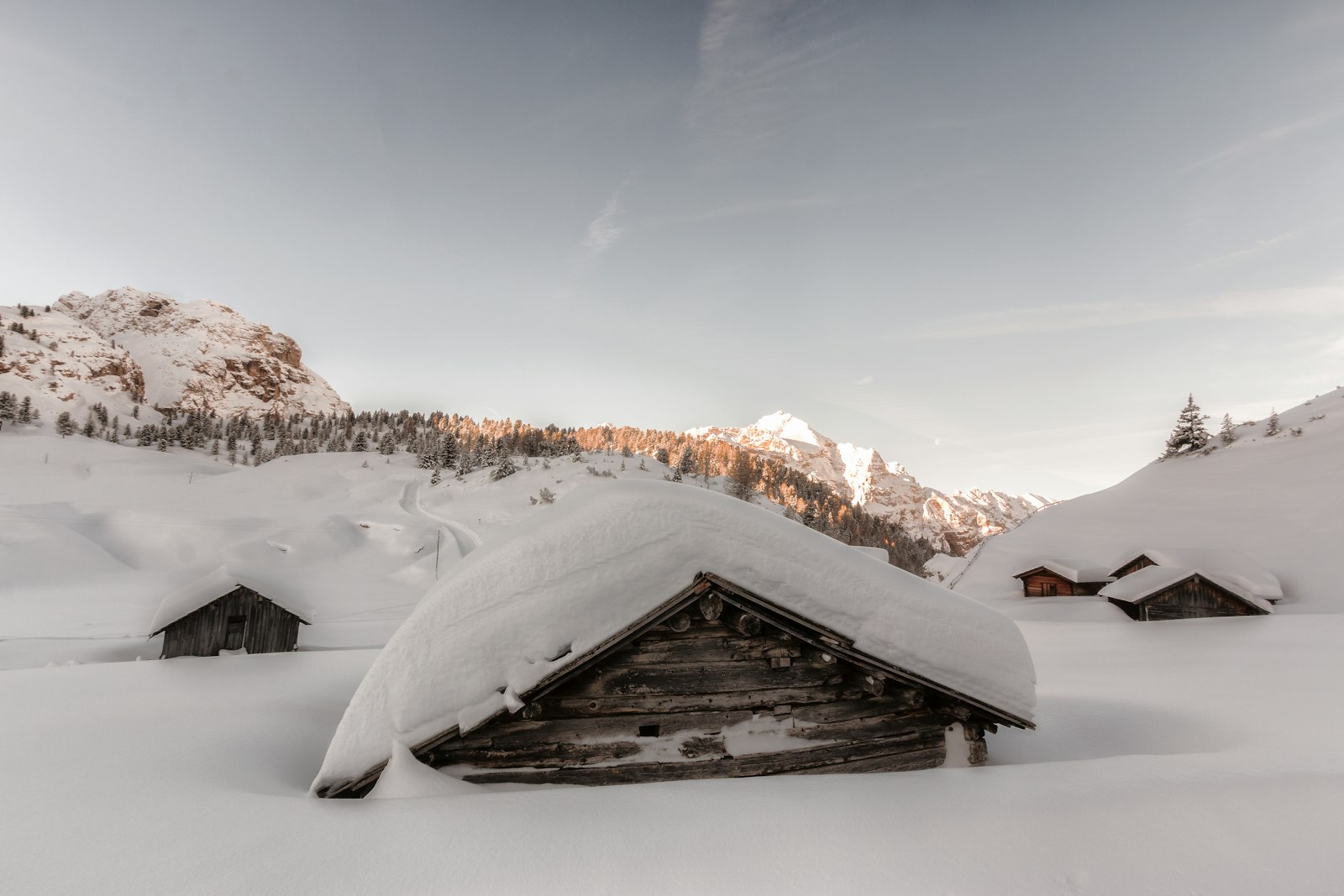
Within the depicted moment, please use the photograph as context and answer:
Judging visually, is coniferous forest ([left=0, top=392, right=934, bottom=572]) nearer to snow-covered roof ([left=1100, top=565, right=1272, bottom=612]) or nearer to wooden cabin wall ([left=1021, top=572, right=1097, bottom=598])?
wooden cabin wall ([left=1021, top=572, right=1097, bottom=598])

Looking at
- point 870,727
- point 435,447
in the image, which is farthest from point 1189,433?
point 435,447

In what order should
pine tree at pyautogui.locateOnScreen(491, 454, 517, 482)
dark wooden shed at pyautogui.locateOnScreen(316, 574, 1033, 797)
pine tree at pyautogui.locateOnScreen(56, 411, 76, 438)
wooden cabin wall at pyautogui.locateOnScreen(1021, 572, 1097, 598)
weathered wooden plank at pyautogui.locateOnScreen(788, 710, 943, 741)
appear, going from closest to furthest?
dark wooden shed at pyautogui.locateOnScreen(316, 574, 1033, 797), weathered wooden plank at pyautogui.locateOnScreen(788, 710, 943, 741), wooden cabin wall at pyautogui.locateOnScreen(1021, 572, 1097, 598), pine tree at pyautogui.locateOnScreen(491, 454, 517, 482), pine tree at pyautogui.locateOnScreen(56, 411, 76, 438)

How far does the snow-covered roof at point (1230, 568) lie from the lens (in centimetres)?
2278

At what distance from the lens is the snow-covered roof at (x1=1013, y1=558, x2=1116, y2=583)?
94.7 ft

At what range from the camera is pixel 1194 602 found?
22344 millimetres

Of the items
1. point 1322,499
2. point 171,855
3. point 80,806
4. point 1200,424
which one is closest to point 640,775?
point 171,855

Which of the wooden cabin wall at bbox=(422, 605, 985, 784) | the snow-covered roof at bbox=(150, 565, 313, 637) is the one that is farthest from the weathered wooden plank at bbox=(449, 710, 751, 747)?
the snow-covered roof at bbox=(150, 565, 313, 637)

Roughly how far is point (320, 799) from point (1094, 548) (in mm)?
43131

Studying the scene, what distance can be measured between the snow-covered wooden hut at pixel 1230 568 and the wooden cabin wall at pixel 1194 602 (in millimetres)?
608

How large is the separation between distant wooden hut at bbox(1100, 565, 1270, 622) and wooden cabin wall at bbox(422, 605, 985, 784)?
24.2 m

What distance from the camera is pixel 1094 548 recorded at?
34.6 metres

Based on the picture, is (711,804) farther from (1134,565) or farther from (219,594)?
(1134,565)

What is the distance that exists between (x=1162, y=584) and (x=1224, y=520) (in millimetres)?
17003

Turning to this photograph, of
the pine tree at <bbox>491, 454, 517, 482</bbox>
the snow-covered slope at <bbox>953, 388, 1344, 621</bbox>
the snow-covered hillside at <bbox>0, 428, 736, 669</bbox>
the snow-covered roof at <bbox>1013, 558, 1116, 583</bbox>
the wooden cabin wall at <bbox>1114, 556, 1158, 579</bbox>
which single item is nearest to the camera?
the snow-covered hillside at <bbox>0, 428, 736, 669</bbox>
